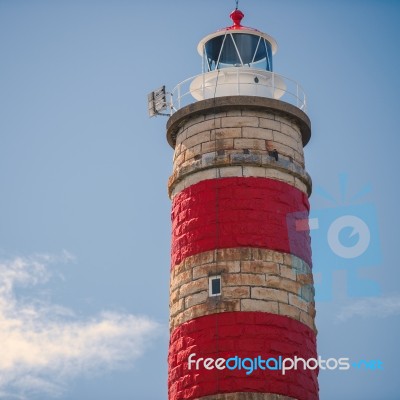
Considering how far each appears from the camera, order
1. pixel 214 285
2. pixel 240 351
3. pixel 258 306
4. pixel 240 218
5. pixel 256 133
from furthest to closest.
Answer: pixel 256 133 → pixel 240 218 → pixel 214 285 → pixel 258 306 → pixel 240 351

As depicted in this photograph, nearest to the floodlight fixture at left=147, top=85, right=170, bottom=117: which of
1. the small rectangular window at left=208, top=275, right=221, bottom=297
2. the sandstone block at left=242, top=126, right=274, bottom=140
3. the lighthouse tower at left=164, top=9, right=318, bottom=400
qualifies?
the lighthouse tower at left=164, top=9, right=318, bottom=400

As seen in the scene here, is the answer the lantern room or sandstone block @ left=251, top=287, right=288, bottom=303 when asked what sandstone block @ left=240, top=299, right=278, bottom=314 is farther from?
the lantern room

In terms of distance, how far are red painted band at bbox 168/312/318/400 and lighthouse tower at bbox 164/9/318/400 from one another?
0.08 ft

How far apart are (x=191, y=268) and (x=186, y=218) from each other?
4.74ft

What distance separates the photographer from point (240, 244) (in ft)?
71.8

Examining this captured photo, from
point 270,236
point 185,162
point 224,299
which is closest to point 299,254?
point 270,236

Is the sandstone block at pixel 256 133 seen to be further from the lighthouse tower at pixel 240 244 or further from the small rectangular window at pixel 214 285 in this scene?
the small rectangular window at pixel 214 285

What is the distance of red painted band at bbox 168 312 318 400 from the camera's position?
2061 cm

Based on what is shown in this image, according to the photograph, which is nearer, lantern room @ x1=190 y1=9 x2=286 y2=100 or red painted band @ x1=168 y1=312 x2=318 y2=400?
red painted band @ x1=168 y1=312 x2=318 y2=400

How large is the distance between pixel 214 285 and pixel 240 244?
1.17 meters

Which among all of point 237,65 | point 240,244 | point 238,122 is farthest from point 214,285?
point 237,65

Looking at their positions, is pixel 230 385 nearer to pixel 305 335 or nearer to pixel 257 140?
pixel 305 335

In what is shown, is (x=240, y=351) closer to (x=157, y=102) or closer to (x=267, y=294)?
(x=267, y=294)

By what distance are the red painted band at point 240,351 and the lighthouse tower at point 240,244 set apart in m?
0.02
